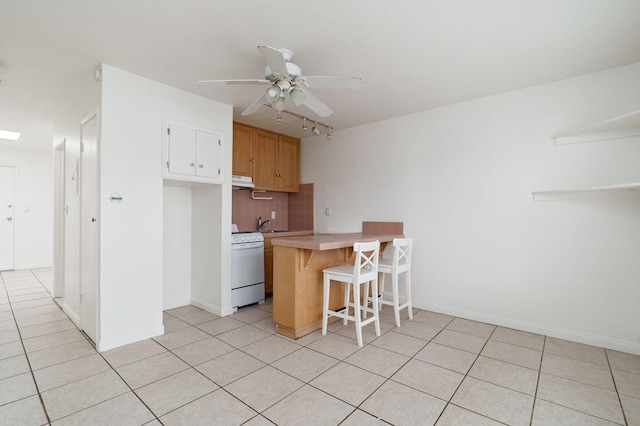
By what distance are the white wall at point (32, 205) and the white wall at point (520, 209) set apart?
22.8 ft

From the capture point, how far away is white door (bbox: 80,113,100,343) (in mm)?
2744

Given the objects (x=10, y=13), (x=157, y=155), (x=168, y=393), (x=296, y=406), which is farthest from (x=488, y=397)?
(x=10, y=13)

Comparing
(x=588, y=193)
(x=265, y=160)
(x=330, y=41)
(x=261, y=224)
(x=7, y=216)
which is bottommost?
(x=261, y=224)

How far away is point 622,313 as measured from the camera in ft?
8.81

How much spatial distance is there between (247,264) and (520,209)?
10.7 ft

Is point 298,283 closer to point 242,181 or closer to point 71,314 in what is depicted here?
point 242,181

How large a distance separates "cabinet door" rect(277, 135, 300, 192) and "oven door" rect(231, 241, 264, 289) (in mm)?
1332

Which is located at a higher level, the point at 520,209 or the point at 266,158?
the point at 266,158

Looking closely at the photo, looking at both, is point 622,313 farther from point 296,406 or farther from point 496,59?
point 296,406

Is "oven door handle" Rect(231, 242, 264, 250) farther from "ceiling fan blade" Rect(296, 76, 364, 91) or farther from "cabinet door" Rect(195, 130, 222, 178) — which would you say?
"ceiling fan blade" Rect(296, 76, 364, 91)

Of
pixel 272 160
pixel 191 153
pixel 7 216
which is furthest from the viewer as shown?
pixel 7 216

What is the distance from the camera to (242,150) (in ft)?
14.5

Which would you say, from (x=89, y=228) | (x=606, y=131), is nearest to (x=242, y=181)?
(x=89, y=228)

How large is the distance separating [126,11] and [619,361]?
4593 mm
